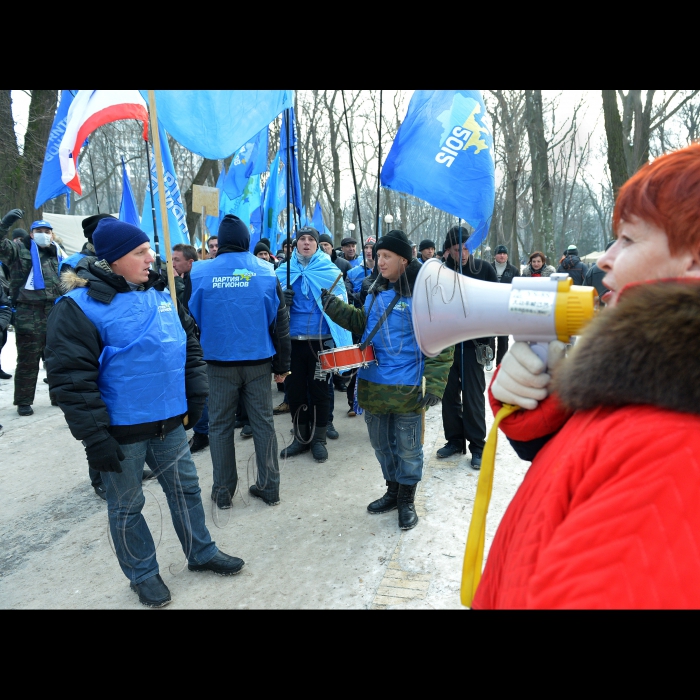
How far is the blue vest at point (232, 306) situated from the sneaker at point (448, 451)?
6.99 ft

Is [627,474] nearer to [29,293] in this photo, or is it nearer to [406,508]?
[406,508]

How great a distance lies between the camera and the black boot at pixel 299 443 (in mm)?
5375

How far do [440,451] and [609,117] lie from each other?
835 cm

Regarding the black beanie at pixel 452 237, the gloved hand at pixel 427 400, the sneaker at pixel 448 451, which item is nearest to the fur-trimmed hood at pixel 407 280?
the gloved hand at pixel 427 400

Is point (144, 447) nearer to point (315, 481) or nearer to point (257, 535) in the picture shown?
point (257, 535)

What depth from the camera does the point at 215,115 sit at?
4004 mm

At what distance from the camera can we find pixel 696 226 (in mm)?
875

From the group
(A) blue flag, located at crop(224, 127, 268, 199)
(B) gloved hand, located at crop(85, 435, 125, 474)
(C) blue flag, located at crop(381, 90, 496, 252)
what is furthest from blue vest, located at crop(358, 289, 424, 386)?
(A) blue flag, located at crop(224, 127, 268, 199)

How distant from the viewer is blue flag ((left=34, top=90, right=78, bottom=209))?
527cm

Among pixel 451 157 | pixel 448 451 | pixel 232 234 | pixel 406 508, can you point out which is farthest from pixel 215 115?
pixel 448 451

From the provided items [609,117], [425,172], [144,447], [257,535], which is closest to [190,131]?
[425,172]

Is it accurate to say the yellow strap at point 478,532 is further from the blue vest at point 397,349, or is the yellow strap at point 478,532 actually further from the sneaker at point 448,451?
the sneaker at point 448,451

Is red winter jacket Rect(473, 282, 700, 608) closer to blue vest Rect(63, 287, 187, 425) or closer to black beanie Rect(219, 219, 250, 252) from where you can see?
blue vest Rect(63, 287, 187, 425)

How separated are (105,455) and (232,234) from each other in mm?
2048
